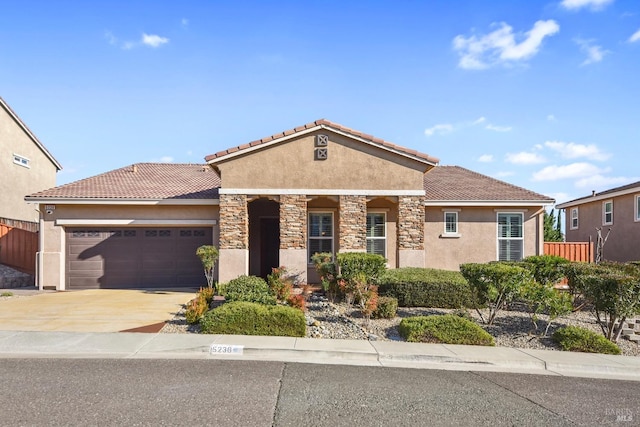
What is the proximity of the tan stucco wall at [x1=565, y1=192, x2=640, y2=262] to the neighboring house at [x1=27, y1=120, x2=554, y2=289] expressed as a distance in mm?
8813

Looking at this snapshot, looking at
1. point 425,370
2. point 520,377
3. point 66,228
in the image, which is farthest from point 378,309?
point 66,228

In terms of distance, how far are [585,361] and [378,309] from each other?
4.66 meters

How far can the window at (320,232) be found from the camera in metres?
15.6

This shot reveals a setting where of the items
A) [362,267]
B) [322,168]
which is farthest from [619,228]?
[362,267]

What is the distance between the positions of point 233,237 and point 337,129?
5400 mm

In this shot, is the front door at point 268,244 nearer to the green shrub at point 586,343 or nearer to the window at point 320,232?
the window at point 320,232

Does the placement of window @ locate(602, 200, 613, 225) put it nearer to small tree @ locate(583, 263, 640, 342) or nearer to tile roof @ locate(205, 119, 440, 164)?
tile roof @ locate(205, 119, 440, 164)

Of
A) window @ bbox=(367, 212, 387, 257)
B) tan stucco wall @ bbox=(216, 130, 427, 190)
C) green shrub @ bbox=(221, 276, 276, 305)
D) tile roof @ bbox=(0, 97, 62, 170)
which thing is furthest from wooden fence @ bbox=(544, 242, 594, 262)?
tile roof @ bbox=(0, 97, 62, 170)

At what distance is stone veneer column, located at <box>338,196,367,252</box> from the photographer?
14.5 metres

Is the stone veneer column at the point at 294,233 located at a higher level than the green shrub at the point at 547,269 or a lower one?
higher

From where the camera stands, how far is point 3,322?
9797 millimetres

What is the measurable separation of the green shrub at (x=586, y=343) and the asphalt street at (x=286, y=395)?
1723 millimetres

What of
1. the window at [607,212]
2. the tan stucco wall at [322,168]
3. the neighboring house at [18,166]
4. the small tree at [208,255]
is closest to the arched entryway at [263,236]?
the tan stucco wall at [322,168]

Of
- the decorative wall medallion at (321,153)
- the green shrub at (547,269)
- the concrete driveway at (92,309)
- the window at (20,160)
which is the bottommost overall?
the concrete driveway at (92,309)
